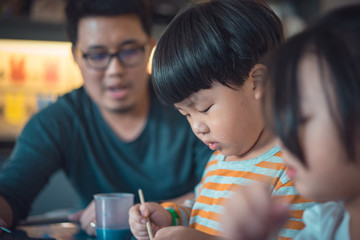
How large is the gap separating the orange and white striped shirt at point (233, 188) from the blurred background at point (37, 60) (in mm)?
2003

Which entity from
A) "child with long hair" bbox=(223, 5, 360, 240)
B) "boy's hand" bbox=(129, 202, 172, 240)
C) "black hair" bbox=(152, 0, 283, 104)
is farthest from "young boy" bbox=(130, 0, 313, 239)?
"child with long hair" bbox=(223, 5, 360, 240)

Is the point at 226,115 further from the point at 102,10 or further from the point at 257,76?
the point at 102,10

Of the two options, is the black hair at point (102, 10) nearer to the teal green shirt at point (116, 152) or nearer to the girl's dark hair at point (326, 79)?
the teal green shirt at point (116, 152)

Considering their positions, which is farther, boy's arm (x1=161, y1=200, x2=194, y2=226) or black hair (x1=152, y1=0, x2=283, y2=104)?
boy's arm (x1=161, y1=200, x2=194, y2=226)

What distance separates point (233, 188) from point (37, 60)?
8.09 ft

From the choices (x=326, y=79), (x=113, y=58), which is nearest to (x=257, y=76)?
(x=326, y=79)

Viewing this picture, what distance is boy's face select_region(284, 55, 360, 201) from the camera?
514mm

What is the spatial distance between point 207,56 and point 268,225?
1.51 feet

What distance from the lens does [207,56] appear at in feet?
2.76

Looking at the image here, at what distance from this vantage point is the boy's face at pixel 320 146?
1.69ft

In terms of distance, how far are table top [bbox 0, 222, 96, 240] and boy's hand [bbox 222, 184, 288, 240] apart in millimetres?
651

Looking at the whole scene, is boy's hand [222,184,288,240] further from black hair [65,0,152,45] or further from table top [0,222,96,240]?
black hair [65,0,152,45]

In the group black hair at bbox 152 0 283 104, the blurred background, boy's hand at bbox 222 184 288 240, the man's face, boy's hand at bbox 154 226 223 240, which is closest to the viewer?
boy's hand at bbox 222 184 288 240

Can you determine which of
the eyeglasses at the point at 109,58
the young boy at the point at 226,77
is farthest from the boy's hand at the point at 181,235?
the eyeglasses at the point at 109,58
